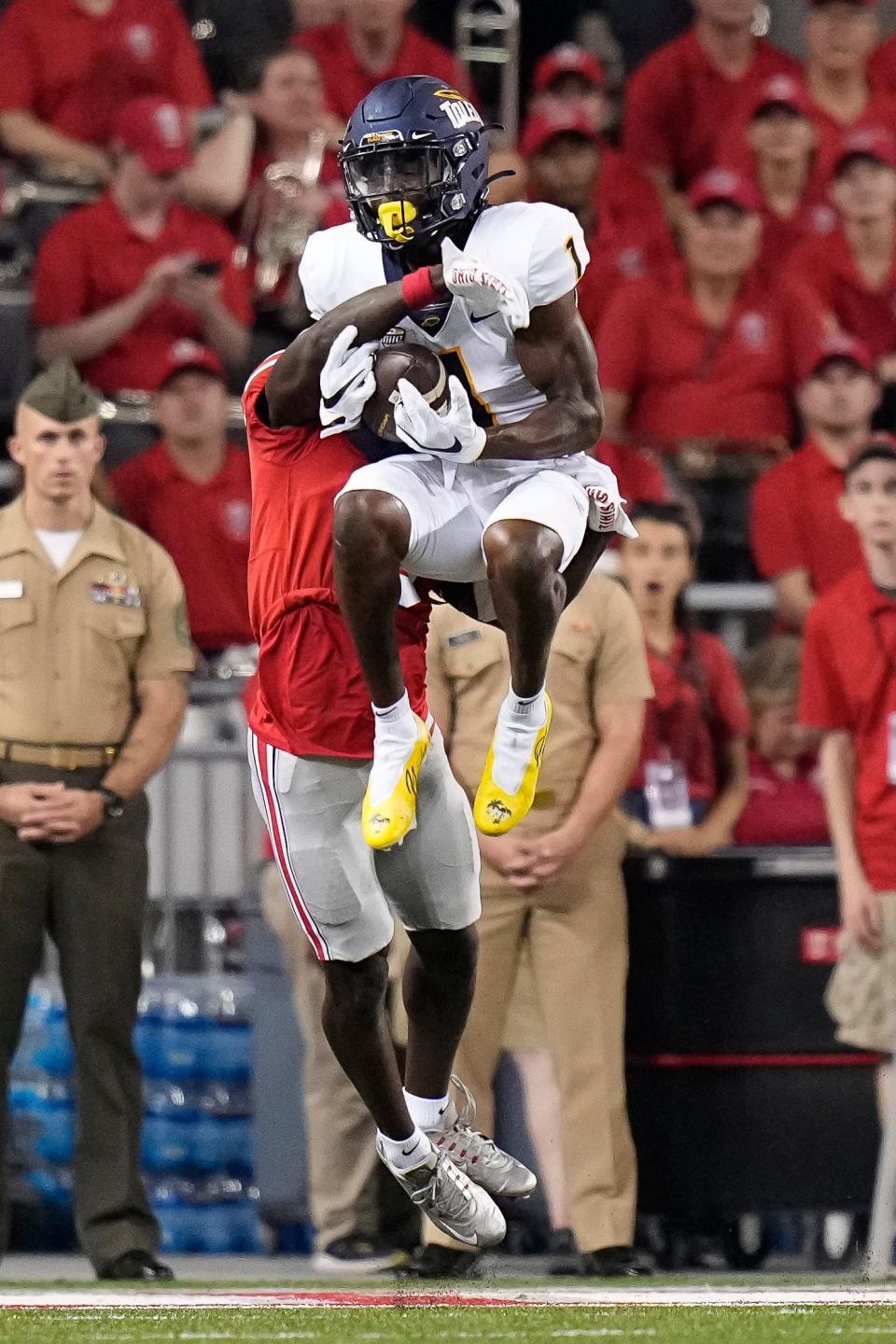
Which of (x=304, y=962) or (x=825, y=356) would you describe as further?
(x=825, y=356)

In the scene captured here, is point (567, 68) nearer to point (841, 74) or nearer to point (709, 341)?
point (841, 74)

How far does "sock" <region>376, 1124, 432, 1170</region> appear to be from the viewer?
5.05 meters

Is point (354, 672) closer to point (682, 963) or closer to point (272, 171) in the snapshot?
point (682, 963)

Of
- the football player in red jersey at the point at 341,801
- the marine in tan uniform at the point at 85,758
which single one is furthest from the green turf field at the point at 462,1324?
the marine in tan uniform at the point at 85,758

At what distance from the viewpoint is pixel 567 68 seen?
371 inches

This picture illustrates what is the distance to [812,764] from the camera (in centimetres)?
748

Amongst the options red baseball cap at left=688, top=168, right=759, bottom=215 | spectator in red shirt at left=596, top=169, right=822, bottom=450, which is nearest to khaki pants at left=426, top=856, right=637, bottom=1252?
spectator in red shirt at left=596, top=169, right=822, bottom=450

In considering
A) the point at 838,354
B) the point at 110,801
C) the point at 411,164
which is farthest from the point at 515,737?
the point at 838,354

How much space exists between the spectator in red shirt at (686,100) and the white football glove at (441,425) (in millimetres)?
5076

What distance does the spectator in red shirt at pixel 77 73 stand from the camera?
28.5 feet

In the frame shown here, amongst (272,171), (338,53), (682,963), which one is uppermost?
(338,53)

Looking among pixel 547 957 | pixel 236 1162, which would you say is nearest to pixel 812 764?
pixel 547 957

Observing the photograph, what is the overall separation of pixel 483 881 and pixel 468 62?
4.33 meters

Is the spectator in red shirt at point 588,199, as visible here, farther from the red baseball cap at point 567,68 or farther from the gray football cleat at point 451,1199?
the gray football cleat at point 451,1199
